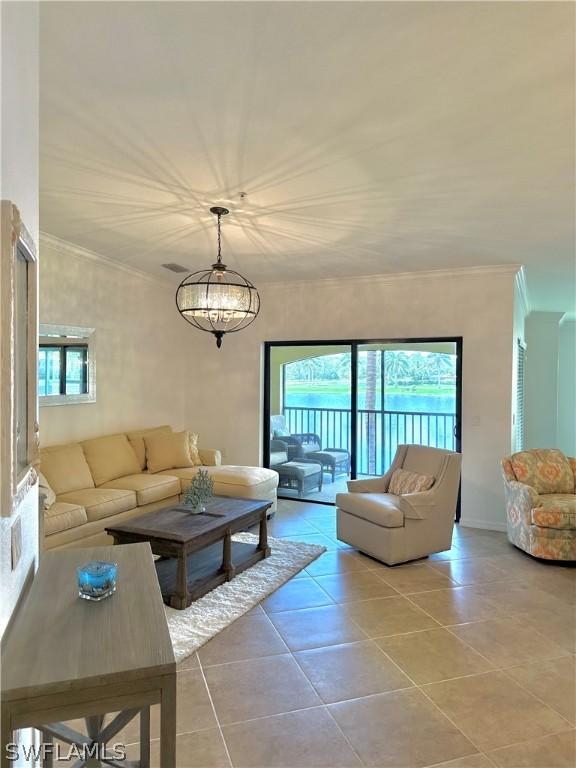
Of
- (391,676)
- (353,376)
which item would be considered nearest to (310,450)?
(353,376)

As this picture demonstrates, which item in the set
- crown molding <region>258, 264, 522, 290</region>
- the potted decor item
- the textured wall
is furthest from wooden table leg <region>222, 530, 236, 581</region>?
the textured wall

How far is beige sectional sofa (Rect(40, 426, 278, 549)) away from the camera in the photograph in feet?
13.2

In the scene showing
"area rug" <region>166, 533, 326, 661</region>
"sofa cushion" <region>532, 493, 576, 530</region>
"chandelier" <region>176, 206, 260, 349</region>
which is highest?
"chandelier" <region>176, 206, 260, 349</region>

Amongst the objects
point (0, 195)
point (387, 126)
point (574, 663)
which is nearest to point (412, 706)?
point (574, 663)

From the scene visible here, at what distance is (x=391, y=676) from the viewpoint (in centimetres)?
265

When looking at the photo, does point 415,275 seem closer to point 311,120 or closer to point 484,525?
point 484,525

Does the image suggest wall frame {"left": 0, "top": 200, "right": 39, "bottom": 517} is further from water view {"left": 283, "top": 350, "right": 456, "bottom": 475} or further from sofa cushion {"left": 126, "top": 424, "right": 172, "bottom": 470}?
water view {"left": 283, "top": 350, "right": 456, "bottom": 475}

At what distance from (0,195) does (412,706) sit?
271 cm

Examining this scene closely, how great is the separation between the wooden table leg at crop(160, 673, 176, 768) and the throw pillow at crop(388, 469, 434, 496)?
349 centimetres

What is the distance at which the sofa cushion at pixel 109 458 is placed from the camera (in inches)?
195

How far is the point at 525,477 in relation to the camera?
15.6ft

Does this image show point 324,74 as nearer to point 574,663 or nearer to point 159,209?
point 159,209

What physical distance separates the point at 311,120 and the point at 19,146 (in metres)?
1.42

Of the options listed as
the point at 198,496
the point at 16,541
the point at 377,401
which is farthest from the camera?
the point at 377,401
